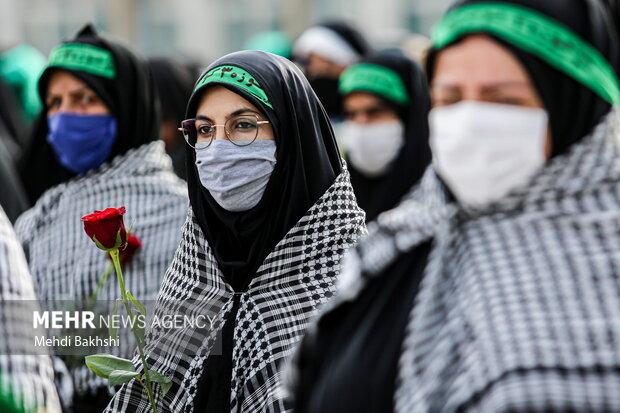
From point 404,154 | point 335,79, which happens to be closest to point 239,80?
point 404,154

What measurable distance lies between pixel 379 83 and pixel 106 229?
11.1ft

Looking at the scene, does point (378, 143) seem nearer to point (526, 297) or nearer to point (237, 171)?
point (237, 171)

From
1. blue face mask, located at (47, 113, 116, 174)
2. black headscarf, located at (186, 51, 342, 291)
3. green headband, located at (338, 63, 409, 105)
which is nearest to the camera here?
black headscarf, located at (186, 51, 342, 291)

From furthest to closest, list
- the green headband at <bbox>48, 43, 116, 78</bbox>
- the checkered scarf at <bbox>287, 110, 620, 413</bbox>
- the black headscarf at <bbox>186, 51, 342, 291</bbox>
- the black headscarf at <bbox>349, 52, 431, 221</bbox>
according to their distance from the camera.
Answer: the black headscarf at <bbox>349, 52, 431, 221</bbox> < the green headband at <bbox>48, 43, 116, 78</bbox> < the black headscarf at <bbox>186, 51, 342, 291</bbox> < the checkered scarf at <bbox>287, 110, 620, 413</bbox>

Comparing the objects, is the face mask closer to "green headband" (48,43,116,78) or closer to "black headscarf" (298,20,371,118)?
"black headscarf" (298,20,371,118)

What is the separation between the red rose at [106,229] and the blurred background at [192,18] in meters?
20.4

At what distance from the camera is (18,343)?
2.17 meters

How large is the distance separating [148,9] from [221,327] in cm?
2309

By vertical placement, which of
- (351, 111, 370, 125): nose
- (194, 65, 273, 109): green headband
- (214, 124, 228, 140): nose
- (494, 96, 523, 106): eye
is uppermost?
(494, 96, 523, 106): eye

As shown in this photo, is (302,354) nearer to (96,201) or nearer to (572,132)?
(572,132)

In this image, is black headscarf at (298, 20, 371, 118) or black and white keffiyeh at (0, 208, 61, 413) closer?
black and white keffiyeh at (0, 208, 61, 413)

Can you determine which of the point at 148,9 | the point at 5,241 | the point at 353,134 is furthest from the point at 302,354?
the point at 148,9

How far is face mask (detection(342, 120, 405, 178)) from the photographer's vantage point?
19.1 ft

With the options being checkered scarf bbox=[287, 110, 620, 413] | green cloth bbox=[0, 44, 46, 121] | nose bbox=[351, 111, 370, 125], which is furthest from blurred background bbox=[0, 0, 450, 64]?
checkered scarf bbox=[287, 110, 620, 413]
